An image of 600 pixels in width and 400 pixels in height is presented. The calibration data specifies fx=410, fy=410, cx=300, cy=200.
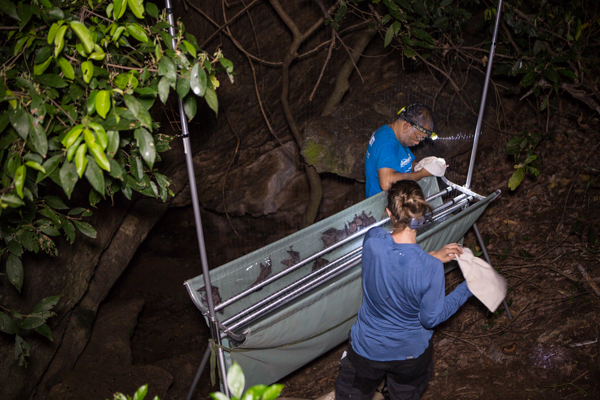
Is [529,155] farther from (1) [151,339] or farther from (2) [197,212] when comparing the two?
(1) [151,339]

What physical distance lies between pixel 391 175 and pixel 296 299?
0.90m

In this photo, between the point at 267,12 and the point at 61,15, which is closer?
the point at 61,15

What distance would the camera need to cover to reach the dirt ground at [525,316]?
2480 mm

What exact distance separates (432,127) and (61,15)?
6.20ft

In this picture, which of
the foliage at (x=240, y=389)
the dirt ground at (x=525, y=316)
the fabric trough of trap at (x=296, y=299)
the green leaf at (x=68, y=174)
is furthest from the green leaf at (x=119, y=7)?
the dirt ground at (x=525, y=316)

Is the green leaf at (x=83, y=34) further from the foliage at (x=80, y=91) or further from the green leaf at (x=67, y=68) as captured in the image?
the green leaf at (x=67, y=68)

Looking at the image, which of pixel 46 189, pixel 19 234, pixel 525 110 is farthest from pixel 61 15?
pixel 525 110

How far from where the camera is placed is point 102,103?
1.22 meters

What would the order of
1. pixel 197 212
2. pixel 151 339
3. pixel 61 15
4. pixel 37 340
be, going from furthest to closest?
pixel 151 339, pixel 37 340, pixel 197 212, pixel 61 15

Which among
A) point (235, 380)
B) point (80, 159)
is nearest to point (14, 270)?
point (80, 159)

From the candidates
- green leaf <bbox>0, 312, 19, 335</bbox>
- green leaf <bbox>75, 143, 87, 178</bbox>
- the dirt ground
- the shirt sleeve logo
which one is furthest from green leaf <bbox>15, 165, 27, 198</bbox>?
the dirt ground

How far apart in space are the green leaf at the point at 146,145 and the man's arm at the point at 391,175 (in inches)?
56.2

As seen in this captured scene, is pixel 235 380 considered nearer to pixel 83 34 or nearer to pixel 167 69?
pixel 167 69

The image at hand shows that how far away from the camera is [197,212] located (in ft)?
5.26
